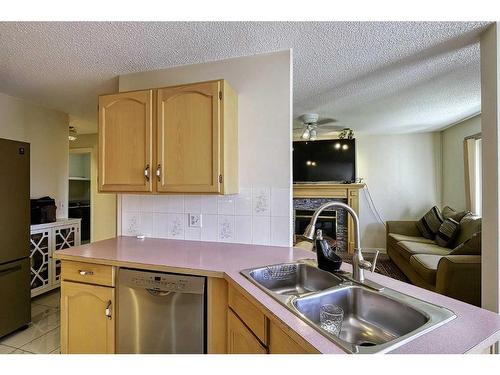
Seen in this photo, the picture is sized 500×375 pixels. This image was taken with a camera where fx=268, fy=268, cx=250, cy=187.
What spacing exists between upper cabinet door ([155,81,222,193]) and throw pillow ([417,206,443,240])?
3.67 meters

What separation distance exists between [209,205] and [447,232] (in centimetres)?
323

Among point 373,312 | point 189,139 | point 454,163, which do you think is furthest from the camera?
point 454,163

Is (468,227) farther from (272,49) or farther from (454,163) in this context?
(272,49)

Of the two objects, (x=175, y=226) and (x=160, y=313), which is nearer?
(x=160, y=313)

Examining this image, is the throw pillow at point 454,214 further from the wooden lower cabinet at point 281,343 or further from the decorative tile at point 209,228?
the wooden lower cabinet at point 281,343

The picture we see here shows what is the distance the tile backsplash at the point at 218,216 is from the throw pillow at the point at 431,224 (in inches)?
124

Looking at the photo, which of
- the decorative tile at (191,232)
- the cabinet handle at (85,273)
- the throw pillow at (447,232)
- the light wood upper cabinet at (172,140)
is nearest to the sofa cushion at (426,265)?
the throw pillow at (447,232)

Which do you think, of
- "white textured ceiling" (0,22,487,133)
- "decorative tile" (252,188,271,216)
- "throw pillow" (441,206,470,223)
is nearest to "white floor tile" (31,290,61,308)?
"white textured ceiling" (0,22,487,133)

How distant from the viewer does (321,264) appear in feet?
4.43

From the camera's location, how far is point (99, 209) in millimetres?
4715

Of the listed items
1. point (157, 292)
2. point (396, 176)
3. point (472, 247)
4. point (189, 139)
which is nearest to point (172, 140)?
point (189, 139)

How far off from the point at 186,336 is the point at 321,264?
2.58 feet

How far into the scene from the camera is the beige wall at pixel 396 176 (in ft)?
15.9

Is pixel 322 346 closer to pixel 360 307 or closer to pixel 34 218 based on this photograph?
pixel 360 307
